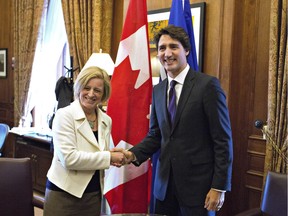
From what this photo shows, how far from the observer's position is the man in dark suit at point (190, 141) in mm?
1567

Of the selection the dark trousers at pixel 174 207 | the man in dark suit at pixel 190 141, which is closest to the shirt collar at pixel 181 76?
the man in dark suit at pixel 190 141

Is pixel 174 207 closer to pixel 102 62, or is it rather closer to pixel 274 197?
pixel 274 197

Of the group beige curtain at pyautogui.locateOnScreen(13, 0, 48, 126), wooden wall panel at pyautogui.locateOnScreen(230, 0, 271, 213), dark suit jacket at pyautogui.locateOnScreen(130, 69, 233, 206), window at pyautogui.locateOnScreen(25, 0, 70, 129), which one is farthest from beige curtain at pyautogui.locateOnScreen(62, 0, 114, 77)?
dark suit jacket at pyautogui.locateOnScreen(130, 69, 233, 206)

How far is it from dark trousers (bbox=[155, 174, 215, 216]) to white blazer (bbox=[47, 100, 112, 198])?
36 centimetres

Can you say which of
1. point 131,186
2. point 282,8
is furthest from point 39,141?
point 282,8

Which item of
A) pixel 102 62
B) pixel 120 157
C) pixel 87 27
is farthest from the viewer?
pixel 87 27

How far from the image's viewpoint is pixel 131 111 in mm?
2211

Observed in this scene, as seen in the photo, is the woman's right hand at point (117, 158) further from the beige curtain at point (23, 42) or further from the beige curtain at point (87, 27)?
the beige curtain at point (23, 42)

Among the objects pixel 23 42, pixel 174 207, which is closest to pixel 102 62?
pixel 174 207

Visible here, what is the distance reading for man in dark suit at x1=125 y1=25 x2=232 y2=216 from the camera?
1.57 m

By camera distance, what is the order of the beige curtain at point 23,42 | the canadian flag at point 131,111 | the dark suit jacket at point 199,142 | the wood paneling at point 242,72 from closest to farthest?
the dark suit jacket at point 199,142, the canadian flag at point 131,111, the wood paneling at point 242,72, the beige curtain at point 23,42

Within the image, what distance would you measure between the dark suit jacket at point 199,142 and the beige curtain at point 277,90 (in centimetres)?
66

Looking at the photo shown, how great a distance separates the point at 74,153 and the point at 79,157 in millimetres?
31

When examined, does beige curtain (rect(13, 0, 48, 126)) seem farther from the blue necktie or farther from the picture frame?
the blue necktie
